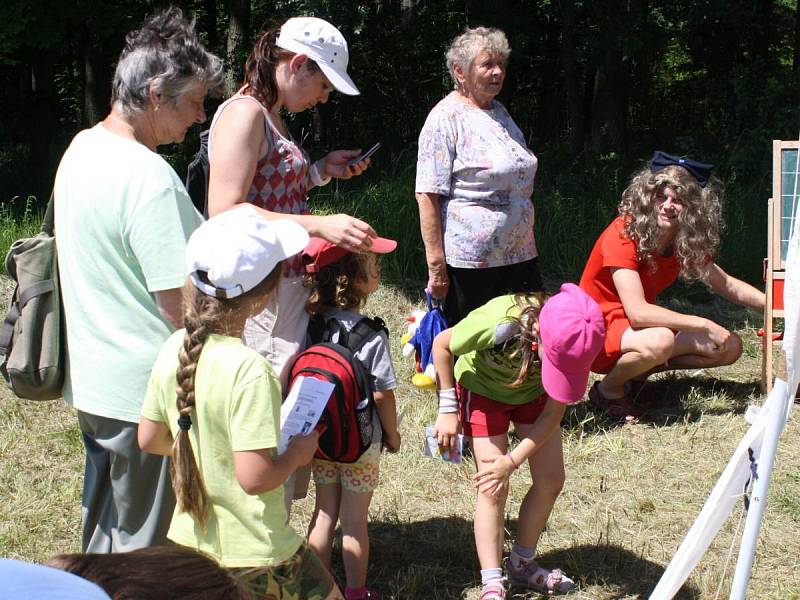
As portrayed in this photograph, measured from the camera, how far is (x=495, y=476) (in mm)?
2938

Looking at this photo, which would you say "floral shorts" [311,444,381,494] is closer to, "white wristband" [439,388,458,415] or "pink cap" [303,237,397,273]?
"white wristband" [439,388,458,415]

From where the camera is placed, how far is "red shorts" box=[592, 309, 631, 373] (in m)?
4.85

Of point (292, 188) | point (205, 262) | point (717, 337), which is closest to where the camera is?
point (205, 262)

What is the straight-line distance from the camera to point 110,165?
229 cm

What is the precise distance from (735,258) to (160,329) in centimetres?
616

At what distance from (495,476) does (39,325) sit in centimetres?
139

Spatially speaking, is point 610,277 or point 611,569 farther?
point 610,277

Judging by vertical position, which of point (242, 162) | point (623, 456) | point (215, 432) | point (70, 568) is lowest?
point (623, 456)

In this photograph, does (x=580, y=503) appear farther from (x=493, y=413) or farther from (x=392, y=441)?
(x=392, y=441)

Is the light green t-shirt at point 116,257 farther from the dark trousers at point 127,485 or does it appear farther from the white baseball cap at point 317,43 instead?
the white baseball cap at point 317,43

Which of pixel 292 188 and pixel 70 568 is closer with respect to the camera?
pixel 70 568

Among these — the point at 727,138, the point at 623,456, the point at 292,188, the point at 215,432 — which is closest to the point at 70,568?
the point at 215,432

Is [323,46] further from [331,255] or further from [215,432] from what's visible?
[215,432]

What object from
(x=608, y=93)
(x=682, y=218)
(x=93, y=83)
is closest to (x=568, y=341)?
(x=682, y=218)
